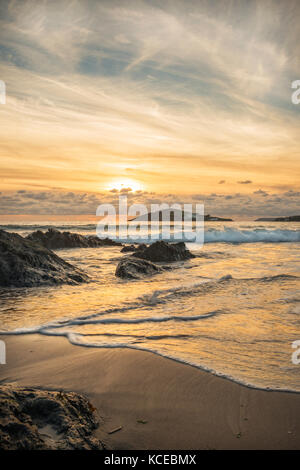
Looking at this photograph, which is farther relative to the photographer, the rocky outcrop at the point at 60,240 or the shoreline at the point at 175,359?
the rocky outcrop at the point at 60,240

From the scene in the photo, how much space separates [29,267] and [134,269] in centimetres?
309

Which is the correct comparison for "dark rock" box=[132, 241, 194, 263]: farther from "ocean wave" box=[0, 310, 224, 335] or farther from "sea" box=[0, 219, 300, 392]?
"ocean wave" box=[0, 310, 224, 335]

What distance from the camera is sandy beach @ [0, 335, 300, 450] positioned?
7.08 ft

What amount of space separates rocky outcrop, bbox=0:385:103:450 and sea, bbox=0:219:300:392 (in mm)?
1510

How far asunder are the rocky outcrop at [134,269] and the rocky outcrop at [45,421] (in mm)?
6654

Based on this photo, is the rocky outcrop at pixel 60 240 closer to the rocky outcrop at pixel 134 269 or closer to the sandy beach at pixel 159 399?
the rocky outcrop at pixel 134 269

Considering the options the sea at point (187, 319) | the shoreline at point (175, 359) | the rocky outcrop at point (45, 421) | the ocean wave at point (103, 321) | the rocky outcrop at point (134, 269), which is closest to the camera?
the rocky outcrop at point (45, 421)

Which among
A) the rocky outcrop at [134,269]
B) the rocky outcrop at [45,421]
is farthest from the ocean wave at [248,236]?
the rocky outcrop at [45,421]

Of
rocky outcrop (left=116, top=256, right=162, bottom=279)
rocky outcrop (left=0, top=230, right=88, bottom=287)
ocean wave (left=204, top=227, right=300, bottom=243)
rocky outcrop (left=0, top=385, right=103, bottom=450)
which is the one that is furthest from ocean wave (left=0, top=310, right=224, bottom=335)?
ocean wave (left=204, top=227, right=300, bottom=243)

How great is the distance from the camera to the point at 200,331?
449 cm

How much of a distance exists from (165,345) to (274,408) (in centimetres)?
162

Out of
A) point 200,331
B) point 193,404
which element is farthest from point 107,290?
point 193,404

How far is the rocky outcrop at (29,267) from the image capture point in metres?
7.39

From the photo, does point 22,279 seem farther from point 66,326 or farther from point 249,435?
point 249,435
